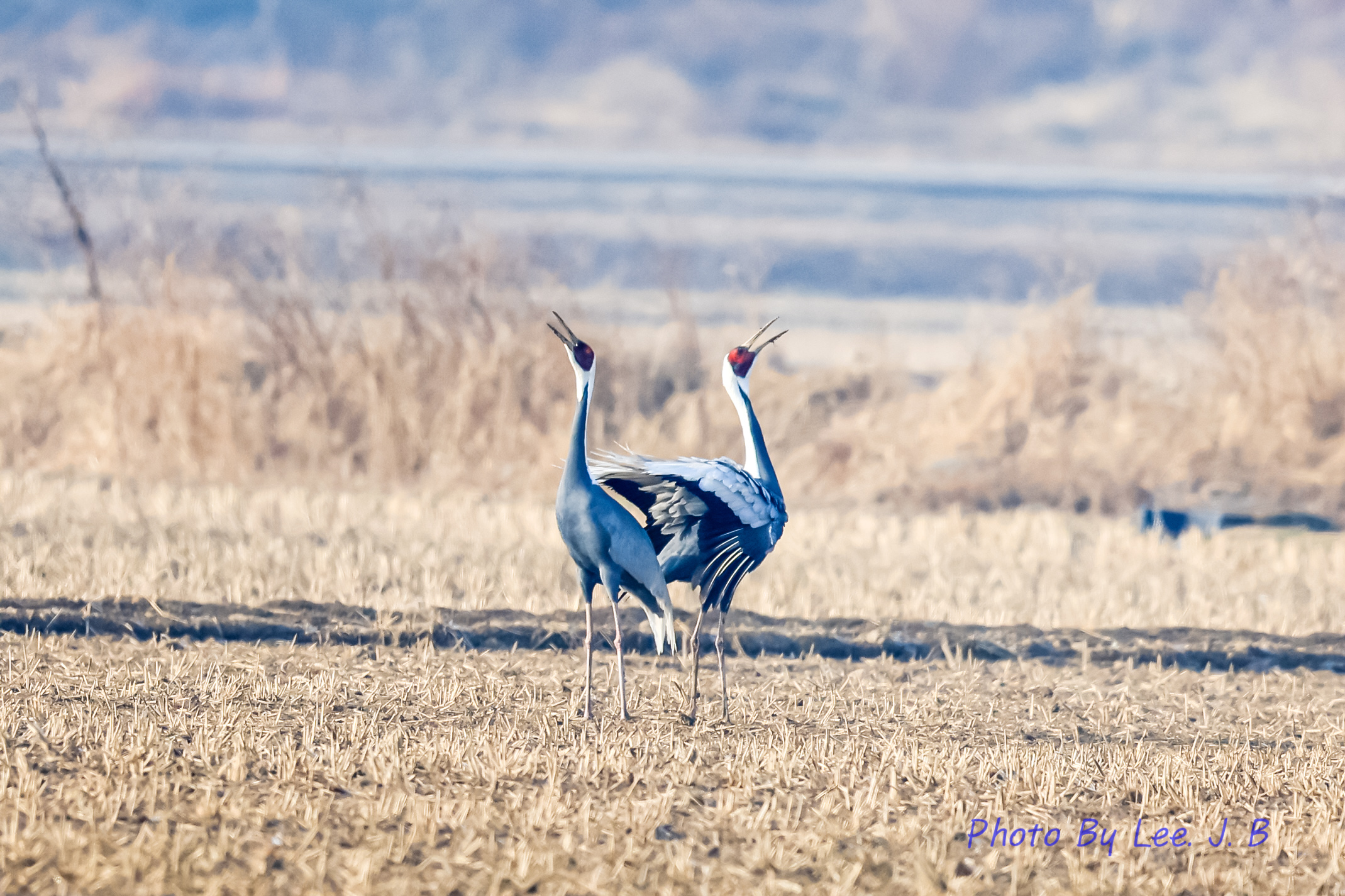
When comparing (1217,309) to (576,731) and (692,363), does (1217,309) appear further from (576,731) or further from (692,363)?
(576,731)

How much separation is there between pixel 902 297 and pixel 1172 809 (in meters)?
32.7

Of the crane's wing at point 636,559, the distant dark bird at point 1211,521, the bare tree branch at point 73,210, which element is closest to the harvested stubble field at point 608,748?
the crane's wing at point 636,559

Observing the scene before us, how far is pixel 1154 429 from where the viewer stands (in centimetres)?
1686

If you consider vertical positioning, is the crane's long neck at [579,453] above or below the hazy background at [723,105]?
below

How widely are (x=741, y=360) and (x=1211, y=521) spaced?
7.80 meters

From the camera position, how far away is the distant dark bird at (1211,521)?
1409cm

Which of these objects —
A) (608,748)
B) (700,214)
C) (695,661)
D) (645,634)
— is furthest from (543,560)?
(700,214)

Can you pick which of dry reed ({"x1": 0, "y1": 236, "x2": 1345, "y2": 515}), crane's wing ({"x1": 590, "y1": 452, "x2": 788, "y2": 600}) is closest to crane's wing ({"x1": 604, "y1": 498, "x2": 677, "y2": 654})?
crane's wing ({"x1": 590, "y1": 452, "x2": 788, "y2": 600})

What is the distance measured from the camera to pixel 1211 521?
14.2 meters

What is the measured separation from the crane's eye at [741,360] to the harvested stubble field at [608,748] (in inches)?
65.3

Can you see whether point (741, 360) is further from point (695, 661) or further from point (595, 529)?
point (695, 661)

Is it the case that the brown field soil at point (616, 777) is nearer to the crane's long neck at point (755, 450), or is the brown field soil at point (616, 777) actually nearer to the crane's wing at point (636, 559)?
the crane's wing at point (636, 559)

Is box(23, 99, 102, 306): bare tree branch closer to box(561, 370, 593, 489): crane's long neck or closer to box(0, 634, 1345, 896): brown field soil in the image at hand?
box(0, 634, 1345, 896): brown field soil

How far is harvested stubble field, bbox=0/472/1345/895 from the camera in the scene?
5781 mm
